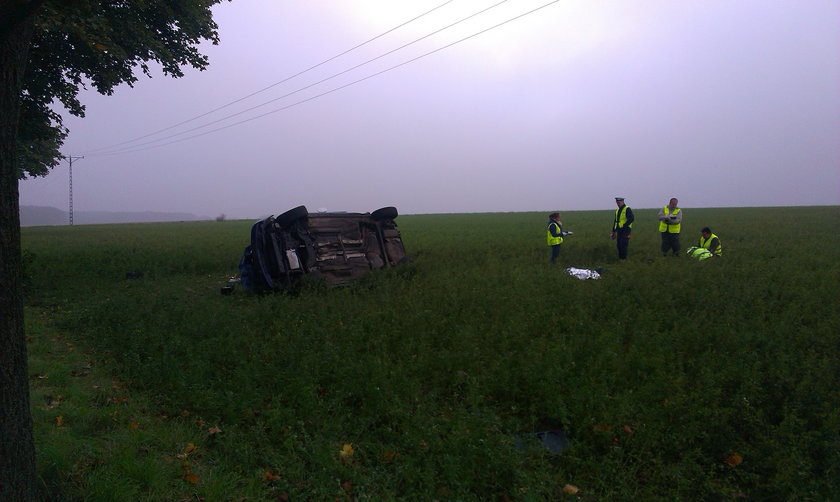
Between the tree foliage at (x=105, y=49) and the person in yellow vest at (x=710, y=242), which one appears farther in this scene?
the person in yellow vest at (x=710, y=242)

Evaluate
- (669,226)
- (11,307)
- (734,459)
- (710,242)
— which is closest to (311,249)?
(11,307)

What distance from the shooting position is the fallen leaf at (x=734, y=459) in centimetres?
446

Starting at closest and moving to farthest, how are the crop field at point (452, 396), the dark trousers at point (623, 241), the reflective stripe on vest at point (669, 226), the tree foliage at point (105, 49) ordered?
1. the crop field at point (452, 396)
2. the tree foliage at point (105, 49)
3. the reflective stripe on vest at point (669, 226)
4. the dark trousers at point (623, 241)

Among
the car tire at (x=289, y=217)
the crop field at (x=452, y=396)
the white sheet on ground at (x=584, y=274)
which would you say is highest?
the car tire at (x=289, y=217)

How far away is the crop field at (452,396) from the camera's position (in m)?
4.12

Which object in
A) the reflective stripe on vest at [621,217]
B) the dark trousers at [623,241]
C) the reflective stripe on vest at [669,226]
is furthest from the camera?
the dark trousers at [623,241]

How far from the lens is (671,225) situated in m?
13.7

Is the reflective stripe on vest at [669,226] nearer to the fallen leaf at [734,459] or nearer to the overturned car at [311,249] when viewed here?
the overturned car at [311,249]

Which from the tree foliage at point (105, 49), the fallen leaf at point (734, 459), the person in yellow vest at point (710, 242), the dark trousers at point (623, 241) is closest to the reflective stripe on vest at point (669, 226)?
the person in yellow vest at point (710, 242)

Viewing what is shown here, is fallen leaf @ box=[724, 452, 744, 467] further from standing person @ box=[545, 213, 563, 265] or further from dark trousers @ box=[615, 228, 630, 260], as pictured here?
dark trousers @ box=[615, 228, 630, 260]

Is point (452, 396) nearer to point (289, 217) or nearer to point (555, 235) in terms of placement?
point (289, 217)

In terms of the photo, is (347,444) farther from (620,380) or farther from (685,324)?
(685,324)

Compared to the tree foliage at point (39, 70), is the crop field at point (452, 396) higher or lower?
lower

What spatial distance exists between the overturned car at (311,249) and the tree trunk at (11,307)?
Result: 7529 millimetres
